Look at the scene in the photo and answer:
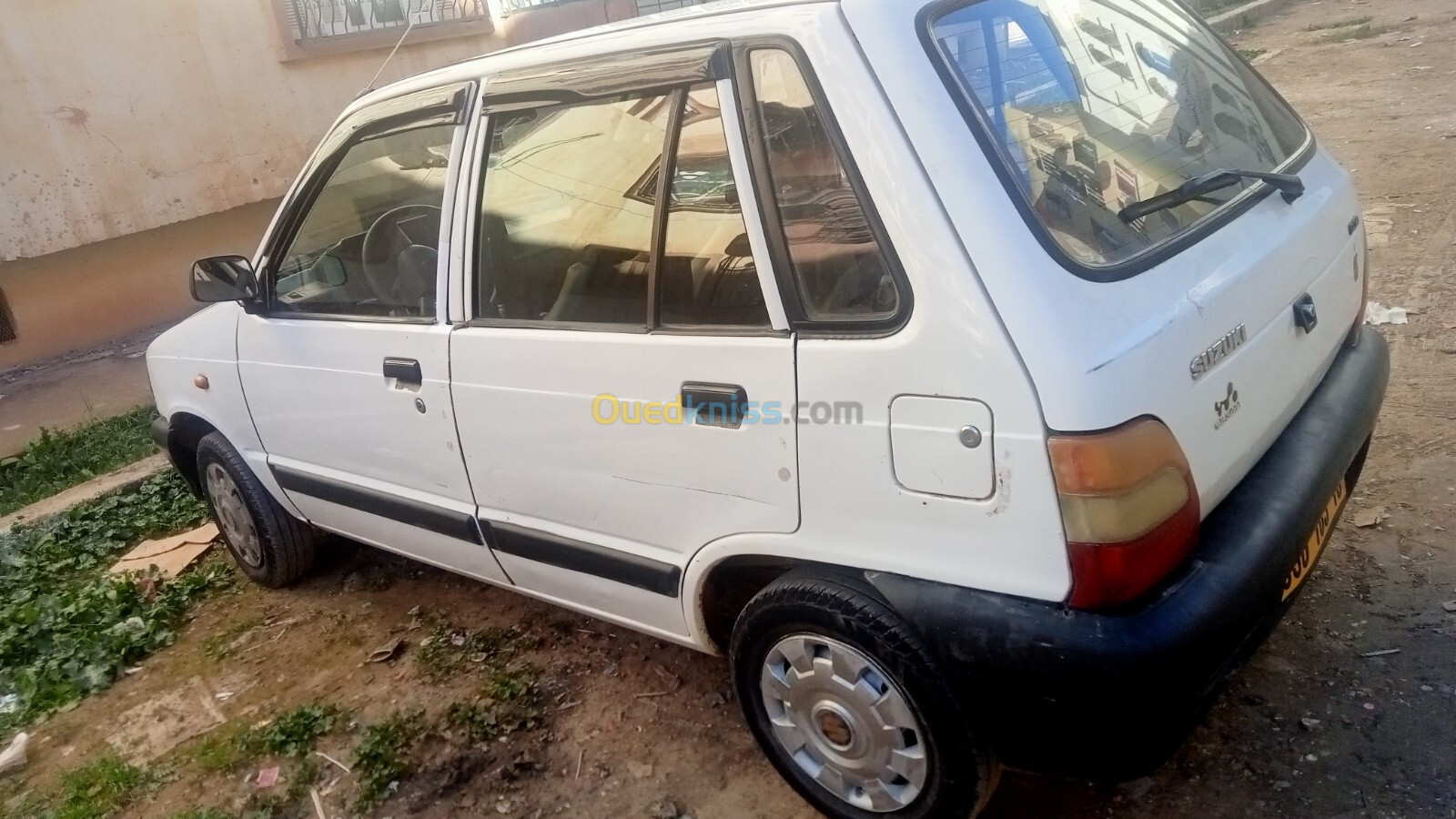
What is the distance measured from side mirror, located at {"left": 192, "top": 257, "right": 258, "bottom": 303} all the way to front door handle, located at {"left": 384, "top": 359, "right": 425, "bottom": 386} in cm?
77

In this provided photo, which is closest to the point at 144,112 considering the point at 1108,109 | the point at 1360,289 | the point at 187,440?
the point at 187,440

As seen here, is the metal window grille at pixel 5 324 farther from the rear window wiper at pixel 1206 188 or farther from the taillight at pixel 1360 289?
the taillight at pixel 1360 289

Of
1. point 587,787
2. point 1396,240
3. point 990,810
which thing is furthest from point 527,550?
point 1396,240

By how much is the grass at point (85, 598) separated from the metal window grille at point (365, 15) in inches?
185

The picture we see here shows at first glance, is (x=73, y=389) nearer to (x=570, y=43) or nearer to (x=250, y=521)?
(x=250, y=521)

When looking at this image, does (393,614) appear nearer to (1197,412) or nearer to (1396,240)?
(1197,412)

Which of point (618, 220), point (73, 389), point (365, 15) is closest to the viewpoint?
point (618, 220)

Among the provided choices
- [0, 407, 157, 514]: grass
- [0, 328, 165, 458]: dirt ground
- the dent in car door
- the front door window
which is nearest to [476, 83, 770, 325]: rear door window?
the dent in car door

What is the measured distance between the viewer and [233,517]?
393 centimetres

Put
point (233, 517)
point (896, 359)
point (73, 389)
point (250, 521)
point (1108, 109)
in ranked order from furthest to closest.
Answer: point (73, 389)
point (233, 517)
point (250, 521)
point (1108, 109)
point (896, 359)

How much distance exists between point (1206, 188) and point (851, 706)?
1310mm

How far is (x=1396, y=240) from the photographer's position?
525 cm

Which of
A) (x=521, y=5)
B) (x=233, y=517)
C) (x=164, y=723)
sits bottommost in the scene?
(x=164, y=723)

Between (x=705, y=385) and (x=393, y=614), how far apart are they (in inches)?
82.7
